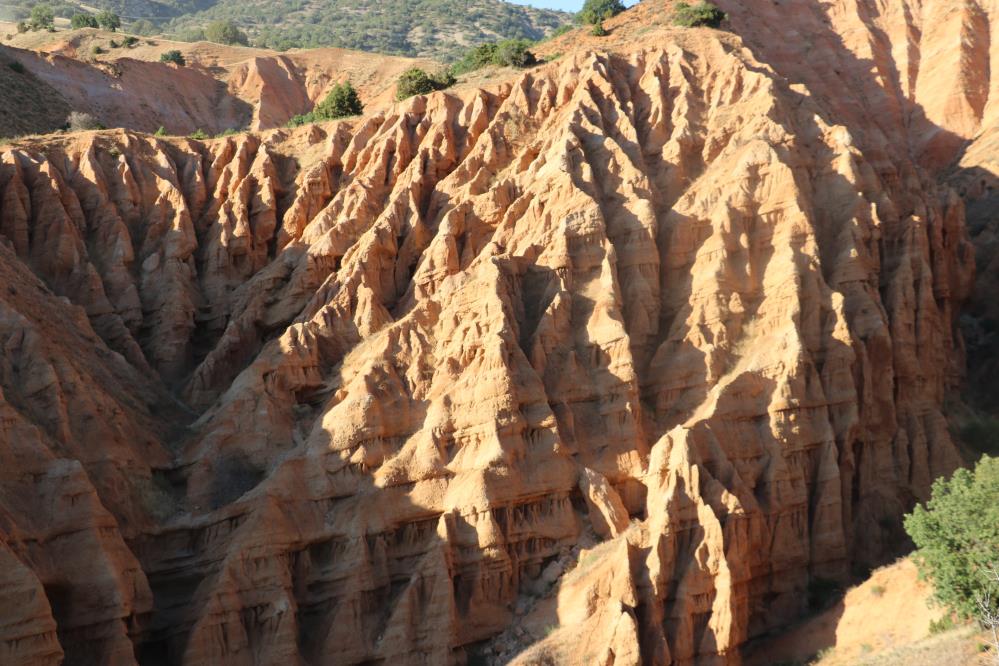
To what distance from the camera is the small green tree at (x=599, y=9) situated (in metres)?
64.5

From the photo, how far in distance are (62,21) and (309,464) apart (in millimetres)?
80318

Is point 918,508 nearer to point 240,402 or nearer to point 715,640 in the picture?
point 715,640

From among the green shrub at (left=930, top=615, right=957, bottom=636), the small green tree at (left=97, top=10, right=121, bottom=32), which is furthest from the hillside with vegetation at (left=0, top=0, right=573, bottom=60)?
the green shrub at (left=930, top=615, right=957, bottom=636)

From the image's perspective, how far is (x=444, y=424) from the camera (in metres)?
35.9

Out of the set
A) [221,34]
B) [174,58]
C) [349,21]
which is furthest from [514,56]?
[349,21]

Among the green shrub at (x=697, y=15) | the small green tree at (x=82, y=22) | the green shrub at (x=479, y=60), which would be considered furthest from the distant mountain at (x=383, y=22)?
the green shrub at (x=697, y=15)

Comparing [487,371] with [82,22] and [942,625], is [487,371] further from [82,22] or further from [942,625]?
[82,22]

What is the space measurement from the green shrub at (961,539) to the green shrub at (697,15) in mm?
27542

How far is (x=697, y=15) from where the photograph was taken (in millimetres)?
55000

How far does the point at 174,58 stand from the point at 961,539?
197ft

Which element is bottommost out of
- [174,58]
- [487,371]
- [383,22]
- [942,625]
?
[942,625]

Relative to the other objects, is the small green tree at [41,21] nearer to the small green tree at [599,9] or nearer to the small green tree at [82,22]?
the small green tree at [82,22]

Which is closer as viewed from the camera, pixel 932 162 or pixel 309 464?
pixel 309 464

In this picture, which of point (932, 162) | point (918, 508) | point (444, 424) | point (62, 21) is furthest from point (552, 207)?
point (62, 21)
